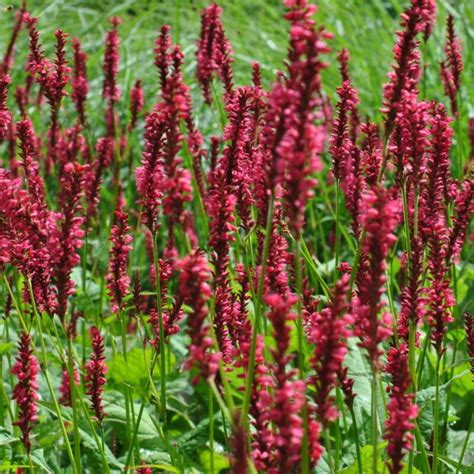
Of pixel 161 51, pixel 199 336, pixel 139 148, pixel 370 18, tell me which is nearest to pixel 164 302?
pixel 161 51

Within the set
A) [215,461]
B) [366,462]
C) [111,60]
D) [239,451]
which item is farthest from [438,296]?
[111,60]

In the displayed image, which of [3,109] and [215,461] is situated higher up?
[3,109]

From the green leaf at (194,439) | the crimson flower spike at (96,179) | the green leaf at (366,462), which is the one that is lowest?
the green leaf at (194,439)

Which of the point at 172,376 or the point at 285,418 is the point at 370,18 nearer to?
the point at 172,376

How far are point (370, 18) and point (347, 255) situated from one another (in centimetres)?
394

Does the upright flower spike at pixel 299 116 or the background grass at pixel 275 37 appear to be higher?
the upright flower spike at pixel 299 116

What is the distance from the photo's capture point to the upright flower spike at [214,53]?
11.5 ft

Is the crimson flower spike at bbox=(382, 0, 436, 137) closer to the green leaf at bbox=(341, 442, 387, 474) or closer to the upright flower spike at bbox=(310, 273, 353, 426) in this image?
the upright flower spike at bbox=(310, 273, 353, 426)

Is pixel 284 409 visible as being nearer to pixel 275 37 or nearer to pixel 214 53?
pixel 214 53

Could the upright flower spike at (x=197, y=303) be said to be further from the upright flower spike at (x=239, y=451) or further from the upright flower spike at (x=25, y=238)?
the upright flower spike at (x=25, y=238)

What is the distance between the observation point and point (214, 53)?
12.3 feet

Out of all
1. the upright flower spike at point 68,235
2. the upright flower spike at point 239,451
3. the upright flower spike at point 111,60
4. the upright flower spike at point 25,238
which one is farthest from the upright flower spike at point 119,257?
the upright flower spike at point 111,60

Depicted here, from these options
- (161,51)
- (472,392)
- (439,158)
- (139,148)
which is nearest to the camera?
(161,51)

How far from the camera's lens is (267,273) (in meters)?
2.25
